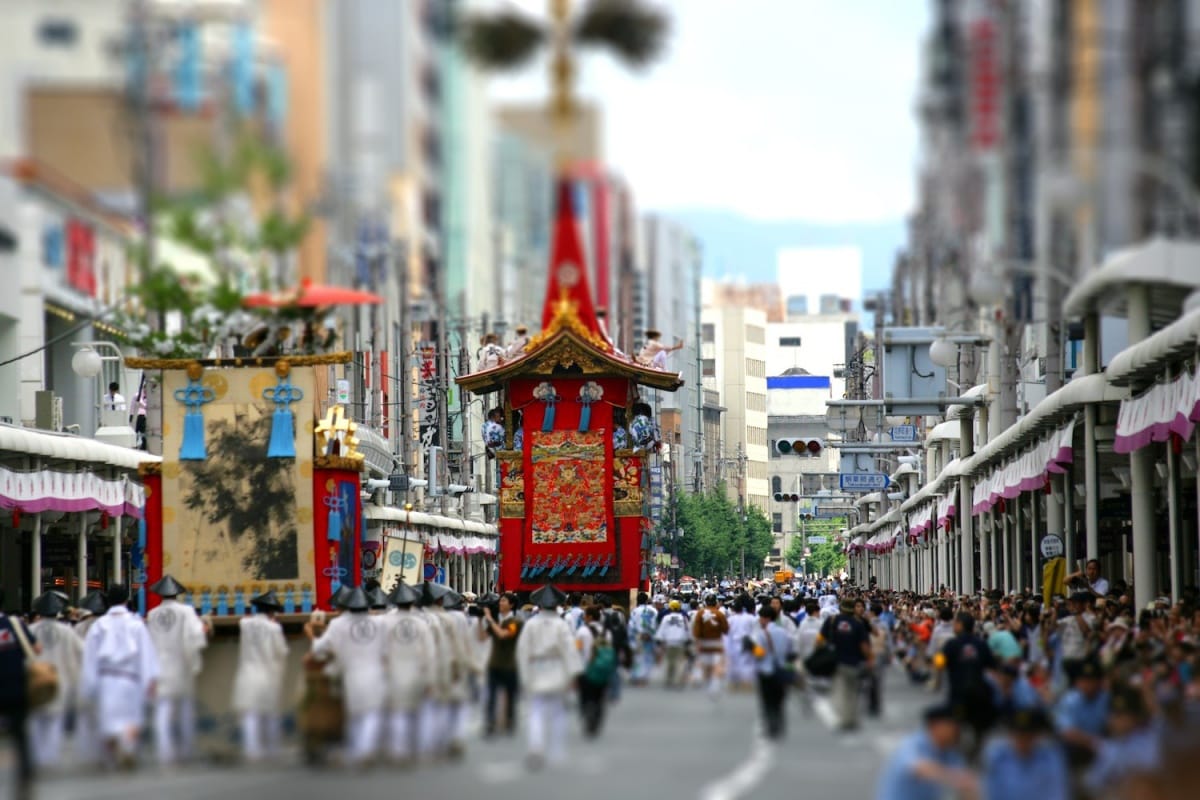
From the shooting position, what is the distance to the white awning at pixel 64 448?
34.4 metres

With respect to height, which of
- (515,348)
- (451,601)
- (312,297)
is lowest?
(451,601)

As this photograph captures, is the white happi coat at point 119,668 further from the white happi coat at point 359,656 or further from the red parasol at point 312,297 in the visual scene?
the red parasol at point 312,297

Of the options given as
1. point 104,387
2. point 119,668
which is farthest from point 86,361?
point 119,668

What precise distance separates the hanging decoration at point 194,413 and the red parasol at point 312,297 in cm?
650

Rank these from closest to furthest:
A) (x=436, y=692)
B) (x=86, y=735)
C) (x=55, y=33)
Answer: (x=55, y=33) < (x=86, y=735) < (x=436, y=692)

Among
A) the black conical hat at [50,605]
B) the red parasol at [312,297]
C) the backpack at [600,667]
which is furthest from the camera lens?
the black conical hat at [50,605]

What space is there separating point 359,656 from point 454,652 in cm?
373

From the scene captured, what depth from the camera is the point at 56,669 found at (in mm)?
21734

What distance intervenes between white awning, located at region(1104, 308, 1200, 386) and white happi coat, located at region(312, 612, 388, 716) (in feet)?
32.9

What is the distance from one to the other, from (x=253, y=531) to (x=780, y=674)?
307 inches

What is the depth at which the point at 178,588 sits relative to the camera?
2322 cm

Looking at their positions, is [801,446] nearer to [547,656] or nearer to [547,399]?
[547,399]

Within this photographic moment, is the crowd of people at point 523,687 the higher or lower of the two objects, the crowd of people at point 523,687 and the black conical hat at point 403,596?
the lower

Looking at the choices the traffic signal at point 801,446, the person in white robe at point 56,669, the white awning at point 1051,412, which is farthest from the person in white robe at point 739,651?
the traffic signal at point 801,446
